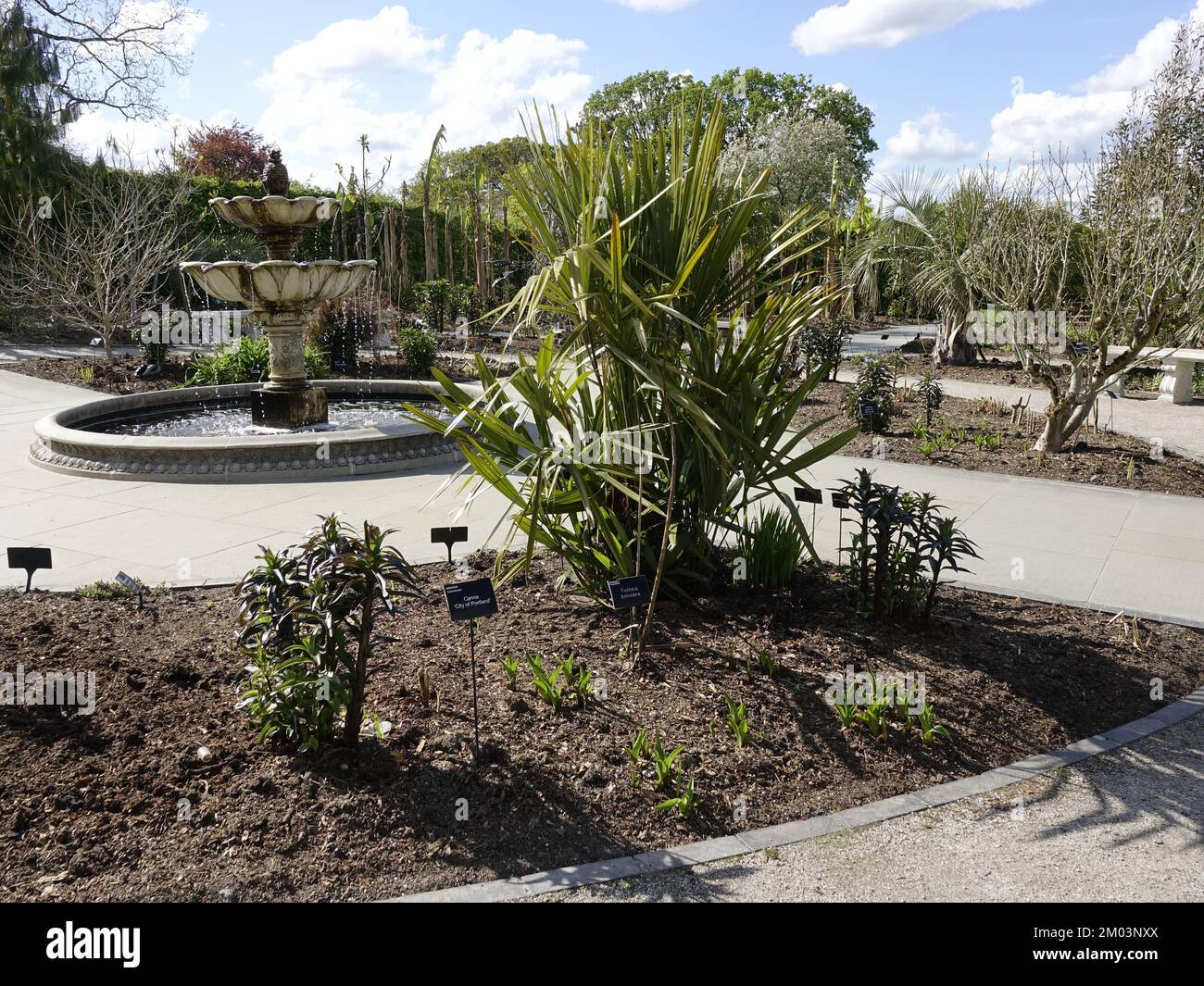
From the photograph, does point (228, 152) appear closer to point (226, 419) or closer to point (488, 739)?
point (226, 419)

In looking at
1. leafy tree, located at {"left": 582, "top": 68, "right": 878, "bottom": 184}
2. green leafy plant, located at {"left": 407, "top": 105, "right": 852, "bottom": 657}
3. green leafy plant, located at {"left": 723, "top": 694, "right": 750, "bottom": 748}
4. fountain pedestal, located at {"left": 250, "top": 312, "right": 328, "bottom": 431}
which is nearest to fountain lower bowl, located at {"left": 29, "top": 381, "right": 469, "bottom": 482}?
fountain pedestal, located at {"left": 250, "top": 312, "right": 328, "bottom": 431}

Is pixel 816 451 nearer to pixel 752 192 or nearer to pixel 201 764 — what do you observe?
pixel 752 192

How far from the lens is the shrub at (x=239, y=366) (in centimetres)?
1296

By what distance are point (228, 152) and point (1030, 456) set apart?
114 ft

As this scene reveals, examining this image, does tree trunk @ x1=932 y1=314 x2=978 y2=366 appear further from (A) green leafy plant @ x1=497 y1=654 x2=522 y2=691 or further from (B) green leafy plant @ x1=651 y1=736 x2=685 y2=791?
(B) green leafy plant @ x1=651 y1=736 x2=685 y2=791

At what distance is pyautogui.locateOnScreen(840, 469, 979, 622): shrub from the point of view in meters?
4.73

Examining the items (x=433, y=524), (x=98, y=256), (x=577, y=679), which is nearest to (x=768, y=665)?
(x=577, y=679)

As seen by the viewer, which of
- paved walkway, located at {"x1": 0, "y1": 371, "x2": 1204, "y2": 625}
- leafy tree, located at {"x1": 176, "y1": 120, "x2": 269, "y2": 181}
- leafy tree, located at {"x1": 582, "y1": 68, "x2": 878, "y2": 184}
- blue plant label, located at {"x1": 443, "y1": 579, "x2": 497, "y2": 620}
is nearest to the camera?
blue plant label, located at {"x1": 443, "y1": 579, "x2": 497, "y2": 620}

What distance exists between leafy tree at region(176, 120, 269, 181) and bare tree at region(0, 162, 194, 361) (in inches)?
642

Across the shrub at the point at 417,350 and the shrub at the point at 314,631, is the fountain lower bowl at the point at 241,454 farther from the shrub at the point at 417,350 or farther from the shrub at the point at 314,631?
the shrub at the point at 417,350

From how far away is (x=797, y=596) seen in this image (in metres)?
5.18

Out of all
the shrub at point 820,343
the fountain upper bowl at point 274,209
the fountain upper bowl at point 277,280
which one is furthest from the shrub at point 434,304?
the fountain upper bowl at point 277,280

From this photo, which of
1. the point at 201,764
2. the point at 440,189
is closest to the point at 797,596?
the point at 201,764
